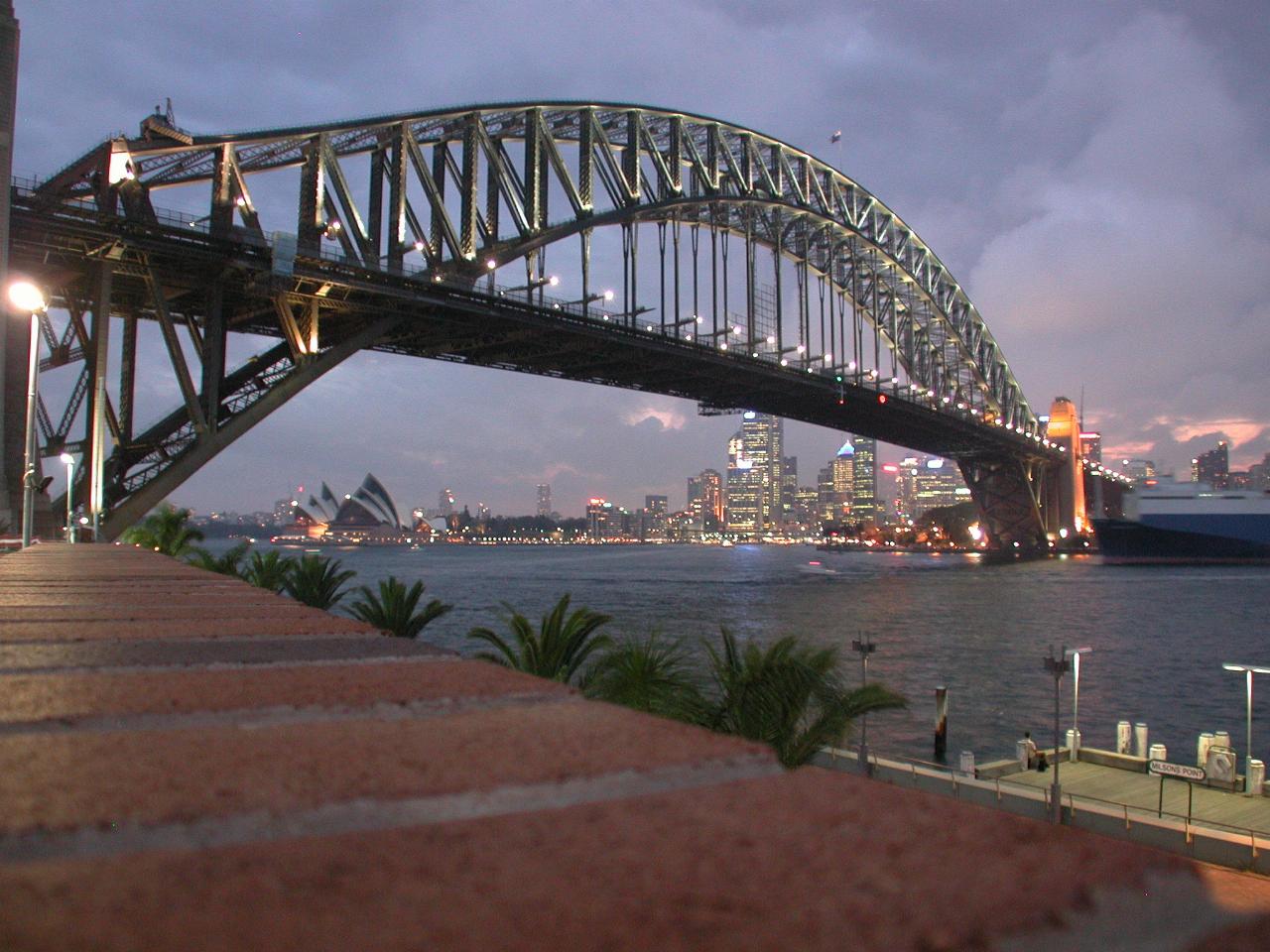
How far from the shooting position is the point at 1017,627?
119ft

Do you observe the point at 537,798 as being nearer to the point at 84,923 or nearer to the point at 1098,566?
the point at 84,923

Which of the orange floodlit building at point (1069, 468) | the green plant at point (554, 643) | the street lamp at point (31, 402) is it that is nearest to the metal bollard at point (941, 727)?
the green plant at point (554, 643)

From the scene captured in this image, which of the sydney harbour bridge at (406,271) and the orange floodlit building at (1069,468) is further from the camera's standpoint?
the orange floodlit building at (1069,468)

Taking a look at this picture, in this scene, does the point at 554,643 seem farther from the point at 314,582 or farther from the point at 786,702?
the point at 314,582

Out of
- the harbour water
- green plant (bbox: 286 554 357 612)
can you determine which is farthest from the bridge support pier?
green plant (bbox: 286 554 357 612)

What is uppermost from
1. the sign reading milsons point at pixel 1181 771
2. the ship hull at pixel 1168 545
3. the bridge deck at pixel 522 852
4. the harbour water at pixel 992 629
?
the bridge deck at pixel 522 852

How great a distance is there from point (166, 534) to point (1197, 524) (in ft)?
268

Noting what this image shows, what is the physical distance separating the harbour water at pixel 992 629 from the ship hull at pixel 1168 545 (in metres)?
11.4

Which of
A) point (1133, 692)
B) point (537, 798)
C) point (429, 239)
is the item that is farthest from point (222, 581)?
point (429, 239)

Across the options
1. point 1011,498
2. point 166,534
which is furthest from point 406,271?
point 1011,498

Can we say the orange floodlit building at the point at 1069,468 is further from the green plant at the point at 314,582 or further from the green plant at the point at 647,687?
the green plant at the point at 647,687

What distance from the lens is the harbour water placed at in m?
20.6

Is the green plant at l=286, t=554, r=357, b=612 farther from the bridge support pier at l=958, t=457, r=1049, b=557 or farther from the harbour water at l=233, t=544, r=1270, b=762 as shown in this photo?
the bridge support pier at l=958, t=457, r=1049, b=557

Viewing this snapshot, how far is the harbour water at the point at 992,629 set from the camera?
2058 centimetres
